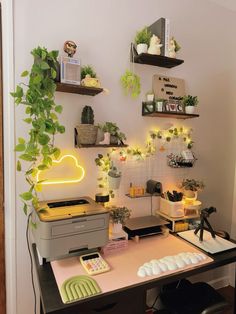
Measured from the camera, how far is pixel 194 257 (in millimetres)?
1407

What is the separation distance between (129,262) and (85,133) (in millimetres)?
827

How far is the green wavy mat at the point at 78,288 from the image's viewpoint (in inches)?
41.4

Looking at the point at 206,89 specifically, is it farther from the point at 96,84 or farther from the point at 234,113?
the point at 96,84

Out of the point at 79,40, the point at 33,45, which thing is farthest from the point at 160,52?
the point at 33,45

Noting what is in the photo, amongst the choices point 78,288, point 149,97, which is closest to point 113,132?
point 149,97

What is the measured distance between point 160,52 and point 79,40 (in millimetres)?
584

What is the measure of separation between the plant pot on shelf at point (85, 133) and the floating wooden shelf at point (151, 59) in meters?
0.64

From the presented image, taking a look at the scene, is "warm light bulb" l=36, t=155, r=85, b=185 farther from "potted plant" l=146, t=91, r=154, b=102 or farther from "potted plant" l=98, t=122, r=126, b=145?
"potted plant" l=146, t=91, r=154, b=102

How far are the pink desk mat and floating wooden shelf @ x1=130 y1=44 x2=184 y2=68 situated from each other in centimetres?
130

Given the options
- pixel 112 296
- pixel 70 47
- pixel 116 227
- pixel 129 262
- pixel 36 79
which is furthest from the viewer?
pixel 116 227

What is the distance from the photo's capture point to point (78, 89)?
1530 mm

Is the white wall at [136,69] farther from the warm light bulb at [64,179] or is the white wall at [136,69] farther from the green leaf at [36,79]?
the green leaf at [36,79]

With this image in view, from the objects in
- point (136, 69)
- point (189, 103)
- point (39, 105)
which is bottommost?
point (39, 105)

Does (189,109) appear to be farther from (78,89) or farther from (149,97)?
(78,89)
